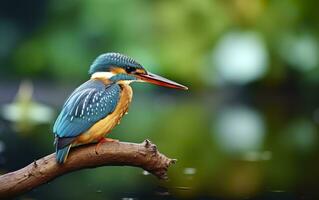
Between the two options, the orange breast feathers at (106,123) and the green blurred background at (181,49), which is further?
the green blurred background at (181,49)

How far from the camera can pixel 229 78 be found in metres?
11.9

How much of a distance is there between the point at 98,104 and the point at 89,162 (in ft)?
0.65

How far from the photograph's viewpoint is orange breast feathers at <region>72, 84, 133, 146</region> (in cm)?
360

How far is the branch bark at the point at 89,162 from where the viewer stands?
11.6 feet

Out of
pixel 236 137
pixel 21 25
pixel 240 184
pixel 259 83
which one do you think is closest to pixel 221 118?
pixel 236 137

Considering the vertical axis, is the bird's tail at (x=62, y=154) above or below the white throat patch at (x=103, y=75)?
below

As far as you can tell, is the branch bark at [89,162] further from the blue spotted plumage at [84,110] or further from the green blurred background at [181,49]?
the green blurred background at [181,49]

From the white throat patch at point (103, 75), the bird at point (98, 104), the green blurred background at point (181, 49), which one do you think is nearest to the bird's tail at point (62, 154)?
the bird at point (98, 104)

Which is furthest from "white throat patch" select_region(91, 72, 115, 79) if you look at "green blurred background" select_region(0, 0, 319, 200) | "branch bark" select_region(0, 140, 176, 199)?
"green blurred background" select_region(0, 0, 319, 200)

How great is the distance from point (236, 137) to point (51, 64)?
175 inches

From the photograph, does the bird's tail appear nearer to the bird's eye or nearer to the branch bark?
the branch bark

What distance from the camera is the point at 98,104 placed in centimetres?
362

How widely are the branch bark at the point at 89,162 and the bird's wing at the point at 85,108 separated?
86 millimetres

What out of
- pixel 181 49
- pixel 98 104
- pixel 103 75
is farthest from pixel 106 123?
pixel 181 49
